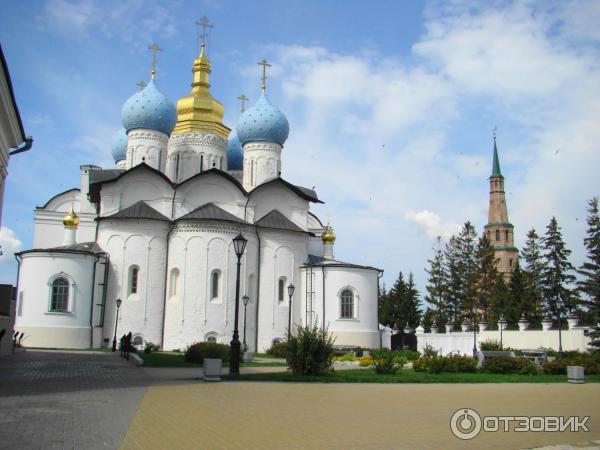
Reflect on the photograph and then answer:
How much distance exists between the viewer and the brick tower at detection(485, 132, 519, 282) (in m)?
84.9

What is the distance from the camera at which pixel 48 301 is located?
3128 cm

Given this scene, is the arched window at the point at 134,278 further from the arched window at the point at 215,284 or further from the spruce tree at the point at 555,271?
the spruce tree at the point at 555,271

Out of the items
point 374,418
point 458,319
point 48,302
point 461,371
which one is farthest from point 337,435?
point 458,319

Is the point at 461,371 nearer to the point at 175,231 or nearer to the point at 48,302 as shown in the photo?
the point at 175,231

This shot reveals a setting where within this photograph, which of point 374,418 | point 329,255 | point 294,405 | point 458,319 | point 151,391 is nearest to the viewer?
point 374,418

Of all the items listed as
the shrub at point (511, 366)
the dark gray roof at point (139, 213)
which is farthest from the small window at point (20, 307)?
the shrub at point (511, 366)

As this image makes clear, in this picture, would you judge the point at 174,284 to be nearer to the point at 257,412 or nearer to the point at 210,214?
the point at 210,214

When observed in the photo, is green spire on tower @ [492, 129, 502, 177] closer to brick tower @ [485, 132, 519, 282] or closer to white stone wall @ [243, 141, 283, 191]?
brick tower @ [485, 132, 519, 282]

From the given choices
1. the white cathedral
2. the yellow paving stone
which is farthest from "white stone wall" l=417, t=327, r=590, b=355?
the yellow paving stone

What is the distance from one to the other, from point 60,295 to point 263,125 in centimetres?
1596

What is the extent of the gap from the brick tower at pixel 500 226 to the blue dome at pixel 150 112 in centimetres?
5714

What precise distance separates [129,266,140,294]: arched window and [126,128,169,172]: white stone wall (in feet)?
24.2

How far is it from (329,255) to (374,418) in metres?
32.1

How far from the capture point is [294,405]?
10.8 m
